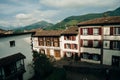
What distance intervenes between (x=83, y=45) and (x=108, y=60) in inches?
317

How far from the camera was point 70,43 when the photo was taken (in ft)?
143

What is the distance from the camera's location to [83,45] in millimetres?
40375

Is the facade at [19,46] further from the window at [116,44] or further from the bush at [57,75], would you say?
the window at [116,44]

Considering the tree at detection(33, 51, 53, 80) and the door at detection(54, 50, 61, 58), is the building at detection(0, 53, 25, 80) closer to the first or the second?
the tree at detection(33, 51, 53, 80)

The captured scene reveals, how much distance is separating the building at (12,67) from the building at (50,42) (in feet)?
70.2

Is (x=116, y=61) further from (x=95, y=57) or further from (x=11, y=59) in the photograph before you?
(x=11, y=59)

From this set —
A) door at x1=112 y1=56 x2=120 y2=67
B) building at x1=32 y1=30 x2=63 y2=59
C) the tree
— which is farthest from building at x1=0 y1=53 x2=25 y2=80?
door at x1=112 y1=56 x2=120 y2=67

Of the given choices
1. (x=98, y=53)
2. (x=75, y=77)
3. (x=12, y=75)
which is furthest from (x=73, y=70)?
(x=12, y=75)

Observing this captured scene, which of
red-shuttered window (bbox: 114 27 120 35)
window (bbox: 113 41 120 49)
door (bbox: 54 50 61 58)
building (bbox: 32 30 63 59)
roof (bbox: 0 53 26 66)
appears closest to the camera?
roof (bbox: 0 53 26 66)

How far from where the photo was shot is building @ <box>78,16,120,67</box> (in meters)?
34.2

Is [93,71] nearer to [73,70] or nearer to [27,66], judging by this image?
[73,70]

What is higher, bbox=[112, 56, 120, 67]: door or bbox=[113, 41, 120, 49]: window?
bbox=[113, 41, 120, 49]: window

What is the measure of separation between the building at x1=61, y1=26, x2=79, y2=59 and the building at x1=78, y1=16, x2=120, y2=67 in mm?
2032

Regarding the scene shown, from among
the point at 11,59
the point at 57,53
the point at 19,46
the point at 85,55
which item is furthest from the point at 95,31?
the point at 11,59
